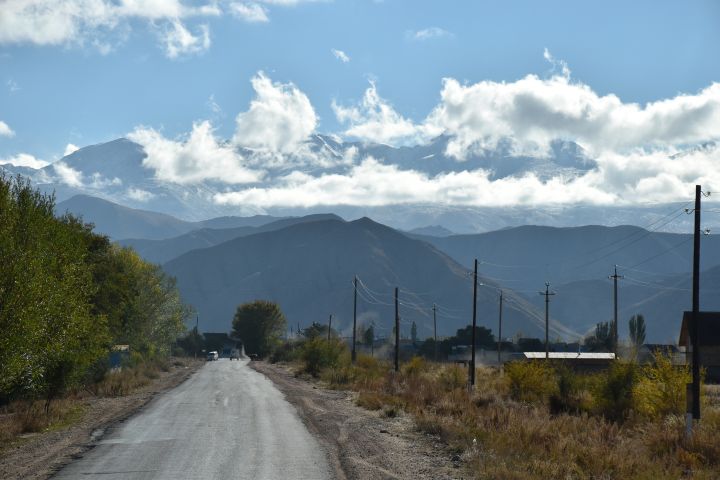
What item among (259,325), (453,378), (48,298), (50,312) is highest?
(48,298)

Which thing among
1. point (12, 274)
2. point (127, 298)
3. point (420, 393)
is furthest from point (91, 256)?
point (12, 274)

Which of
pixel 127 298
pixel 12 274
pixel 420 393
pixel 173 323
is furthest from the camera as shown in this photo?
pixel 173 323

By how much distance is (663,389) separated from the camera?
30.6m

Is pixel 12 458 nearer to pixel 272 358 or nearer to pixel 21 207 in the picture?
pixel 21 207

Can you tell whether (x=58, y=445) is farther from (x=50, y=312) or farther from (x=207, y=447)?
(x=207, y=447)

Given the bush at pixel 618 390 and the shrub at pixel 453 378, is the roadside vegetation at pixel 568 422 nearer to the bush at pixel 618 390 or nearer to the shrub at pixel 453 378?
the bush at pixel 618 390

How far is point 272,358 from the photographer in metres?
115

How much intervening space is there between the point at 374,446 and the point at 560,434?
18.6ft

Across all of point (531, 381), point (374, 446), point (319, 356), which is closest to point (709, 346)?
point (319, 356)

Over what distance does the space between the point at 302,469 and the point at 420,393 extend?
852 inches

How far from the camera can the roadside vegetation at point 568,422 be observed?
61.4ft

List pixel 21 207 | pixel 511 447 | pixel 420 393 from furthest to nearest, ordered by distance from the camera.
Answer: pixel 420 393 < pixel 21 207 < pixel 511 447

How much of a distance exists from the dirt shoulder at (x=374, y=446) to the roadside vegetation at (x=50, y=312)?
27.1 feet

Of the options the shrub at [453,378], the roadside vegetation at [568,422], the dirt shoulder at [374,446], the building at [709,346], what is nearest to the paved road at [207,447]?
the dirt shoulder at [374,446]
